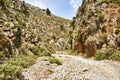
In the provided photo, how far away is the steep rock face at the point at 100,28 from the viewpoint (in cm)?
3616

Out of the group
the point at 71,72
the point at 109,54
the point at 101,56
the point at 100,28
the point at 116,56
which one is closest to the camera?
the point at 71,72

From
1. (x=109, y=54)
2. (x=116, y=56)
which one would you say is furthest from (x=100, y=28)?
(x=116, y=56)

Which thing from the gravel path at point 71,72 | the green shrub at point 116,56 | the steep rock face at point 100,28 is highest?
the steep rock face at point 100,28

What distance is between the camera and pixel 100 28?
39812 millimetres

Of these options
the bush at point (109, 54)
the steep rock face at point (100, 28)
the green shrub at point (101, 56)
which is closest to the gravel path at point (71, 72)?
the bush at point (109, 54)

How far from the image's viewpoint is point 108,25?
1513 inches

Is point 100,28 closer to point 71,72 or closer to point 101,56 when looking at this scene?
point 101,56

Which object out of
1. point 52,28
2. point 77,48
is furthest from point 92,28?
point 52,28

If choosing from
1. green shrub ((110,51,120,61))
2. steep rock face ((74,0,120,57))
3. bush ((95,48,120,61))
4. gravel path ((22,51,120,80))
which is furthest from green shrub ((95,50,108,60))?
gravel path ((22,51,120,80))

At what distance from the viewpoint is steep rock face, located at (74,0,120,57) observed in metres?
36.2

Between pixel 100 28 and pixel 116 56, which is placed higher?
pixel 100 28

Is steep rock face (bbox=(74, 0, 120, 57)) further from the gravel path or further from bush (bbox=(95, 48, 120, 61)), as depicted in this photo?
the gravel path

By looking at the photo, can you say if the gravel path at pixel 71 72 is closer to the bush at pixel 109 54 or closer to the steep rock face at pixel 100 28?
the bush at pixel 109 54

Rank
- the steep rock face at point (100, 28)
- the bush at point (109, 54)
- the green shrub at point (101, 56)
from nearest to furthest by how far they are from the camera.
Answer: the bush at point (109, 54) < the green shrub at point (101, 56) < the steep rock face at point (100, 28)
